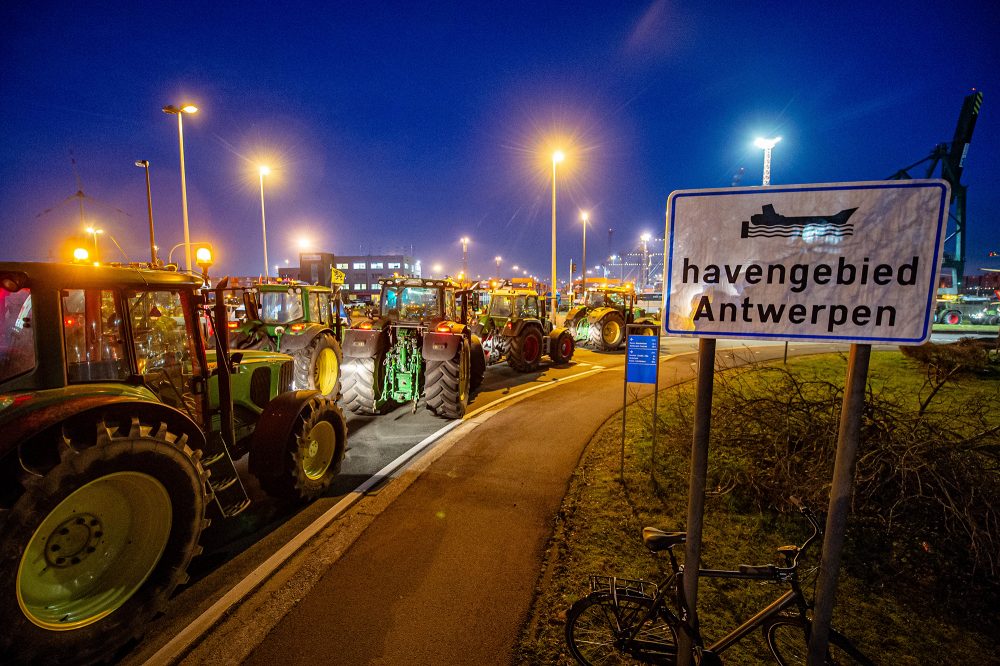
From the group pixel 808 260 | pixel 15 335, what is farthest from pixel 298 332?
pixel 808 260

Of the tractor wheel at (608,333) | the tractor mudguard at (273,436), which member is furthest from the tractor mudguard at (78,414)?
the tractor wheel at (608,333)

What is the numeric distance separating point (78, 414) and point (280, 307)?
7.69 m

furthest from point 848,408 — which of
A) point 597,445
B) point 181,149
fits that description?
point 181,149

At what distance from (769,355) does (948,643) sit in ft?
52.2

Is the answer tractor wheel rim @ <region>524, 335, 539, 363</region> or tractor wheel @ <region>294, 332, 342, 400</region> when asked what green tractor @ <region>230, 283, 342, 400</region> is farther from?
tractor wheel rim @ <region>524, 335, 539, 363</region>

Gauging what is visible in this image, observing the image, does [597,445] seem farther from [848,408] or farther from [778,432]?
[848,408]

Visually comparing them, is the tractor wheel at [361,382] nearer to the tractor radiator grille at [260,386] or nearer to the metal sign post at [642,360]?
the tractor radiator grille at [260,386]

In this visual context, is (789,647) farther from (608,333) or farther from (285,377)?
(608,333)

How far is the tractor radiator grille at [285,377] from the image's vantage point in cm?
561

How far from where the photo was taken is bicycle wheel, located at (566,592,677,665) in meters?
2.59

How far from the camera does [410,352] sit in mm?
8570

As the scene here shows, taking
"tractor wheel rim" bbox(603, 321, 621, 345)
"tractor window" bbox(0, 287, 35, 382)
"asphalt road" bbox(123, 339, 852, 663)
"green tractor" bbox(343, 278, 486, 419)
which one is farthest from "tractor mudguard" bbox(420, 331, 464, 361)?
"tractor wheel rim" bbox(603, 321, 621, 345)

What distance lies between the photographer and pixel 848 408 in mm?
1779

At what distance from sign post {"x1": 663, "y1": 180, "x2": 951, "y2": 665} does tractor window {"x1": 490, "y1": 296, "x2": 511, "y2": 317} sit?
1269cm
